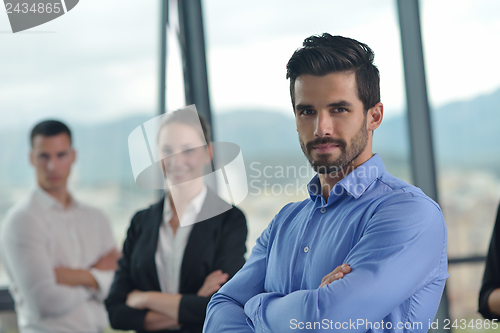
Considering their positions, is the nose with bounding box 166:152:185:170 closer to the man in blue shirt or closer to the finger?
the man in blue shirt

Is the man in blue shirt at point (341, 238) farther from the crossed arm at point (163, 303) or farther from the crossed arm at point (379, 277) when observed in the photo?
the crossed arm at point (163, 303)

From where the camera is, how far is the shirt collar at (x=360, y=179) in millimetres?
1234

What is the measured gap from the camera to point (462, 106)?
277 centimetres

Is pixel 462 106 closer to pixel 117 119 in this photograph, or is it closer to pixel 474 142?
pixel 474 142

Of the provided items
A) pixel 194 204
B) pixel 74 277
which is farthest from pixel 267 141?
pixel 74 277

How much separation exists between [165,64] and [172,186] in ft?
4.69

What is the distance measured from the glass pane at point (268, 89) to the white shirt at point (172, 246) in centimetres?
108

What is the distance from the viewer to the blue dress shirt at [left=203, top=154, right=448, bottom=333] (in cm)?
103

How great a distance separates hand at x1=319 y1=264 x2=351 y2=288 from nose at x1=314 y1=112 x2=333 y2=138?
0.38 meters

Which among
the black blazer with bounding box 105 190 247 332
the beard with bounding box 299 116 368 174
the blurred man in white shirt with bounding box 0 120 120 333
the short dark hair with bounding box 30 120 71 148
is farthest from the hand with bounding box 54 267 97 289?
the beard with bounding box 299 116 368 174

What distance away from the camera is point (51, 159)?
2689mm

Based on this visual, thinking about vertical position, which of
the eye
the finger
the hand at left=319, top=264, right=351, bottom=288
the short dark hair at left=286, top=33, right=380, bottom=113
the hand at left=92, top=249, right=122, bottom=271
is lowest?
the hand at left=92, top=249, right=122, bottom=271

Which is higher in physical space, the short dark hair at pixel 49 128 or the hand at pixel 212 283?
the short dark hair at pixel 49 128

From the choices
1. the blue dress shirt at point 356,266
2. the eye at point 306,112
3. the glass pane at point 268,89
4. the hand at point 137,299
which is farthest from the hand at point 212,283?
the glass pane at point 268,89
